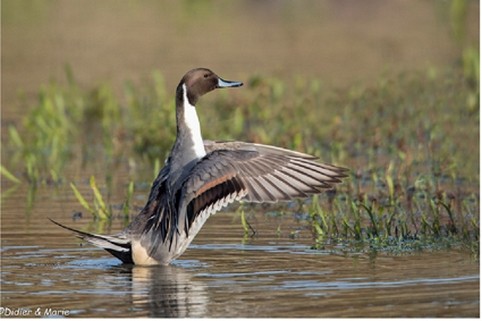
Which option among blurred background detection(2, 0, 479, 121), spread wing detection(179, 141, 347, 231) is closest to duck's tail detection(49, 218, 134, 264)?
spread wing detection(179, 141, 347, 231)

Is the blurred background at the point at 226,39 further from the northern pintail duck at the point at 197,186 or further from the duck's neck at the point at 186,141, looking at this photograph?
the northern pintail duck at the point at 197,186

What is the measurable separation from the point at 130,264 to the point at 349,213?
209 centimetres

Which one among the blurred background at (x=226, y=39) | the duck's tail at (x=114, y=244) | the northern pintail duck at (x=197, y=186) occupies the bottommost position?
the duck's tail at (x=114, y=244)

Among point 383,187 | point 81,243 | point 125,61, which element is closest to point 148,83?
point 125,61

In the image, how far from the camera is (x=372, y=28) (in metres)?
23.7

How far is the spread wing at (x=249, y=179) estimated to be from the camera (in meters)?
7.36

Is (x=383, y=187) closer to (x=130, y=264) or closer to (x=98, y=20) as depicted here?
(x=130, y=264)

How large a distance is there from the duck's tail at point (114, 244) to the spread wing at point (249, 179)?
488 millimetres

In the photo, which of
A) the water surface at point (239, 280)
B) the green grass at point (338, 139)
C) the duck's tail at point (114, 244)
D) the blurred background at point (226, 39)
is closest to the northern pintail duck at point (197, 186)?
the duck's tail at point (114, 244)

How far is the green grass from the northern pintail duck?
0.71 meters

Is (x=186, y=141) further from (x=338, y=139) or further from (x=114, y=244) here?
(x=338, y=139)

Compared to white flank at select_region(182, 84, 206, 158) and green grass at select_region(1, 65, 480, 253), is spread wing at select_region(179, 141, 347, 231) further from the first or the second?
green grass at select_region(1, 65, 480, 253)

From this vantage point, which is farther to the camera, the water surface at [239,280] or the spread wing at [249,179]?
the spread wing at [249,179]

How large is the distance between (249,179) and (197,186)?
1.11ft
